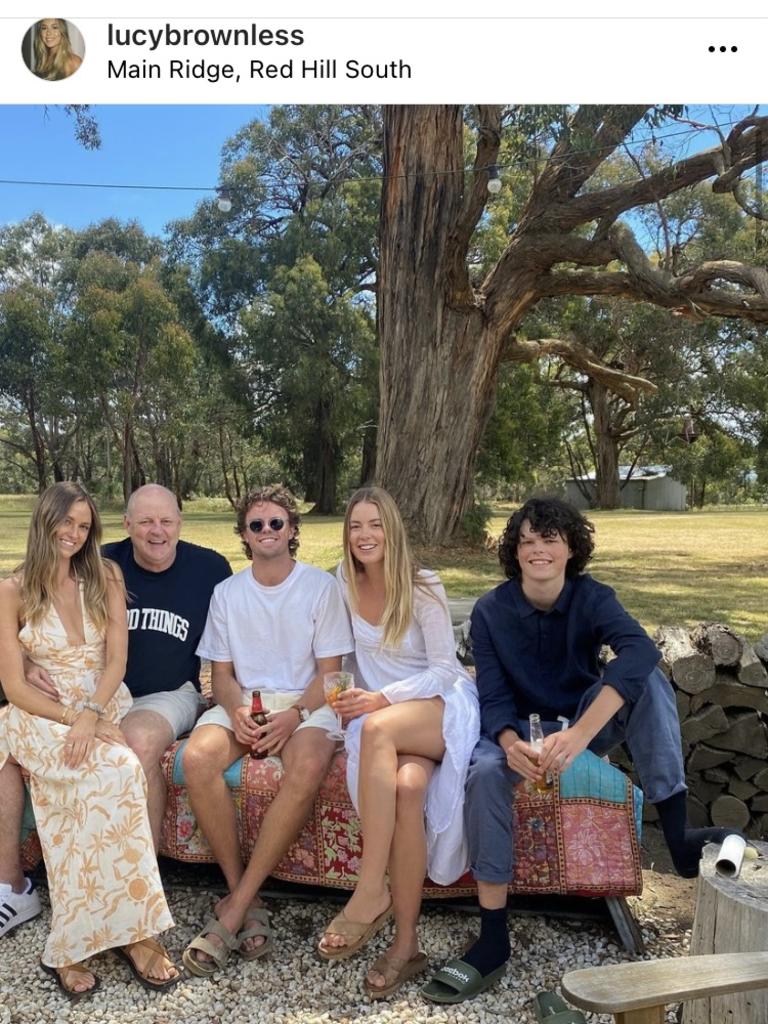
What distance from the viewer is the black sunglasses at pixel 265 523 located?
2889 mm

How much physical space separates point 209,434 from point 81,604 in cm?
2366

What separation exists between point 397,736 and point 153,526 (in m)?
1.15

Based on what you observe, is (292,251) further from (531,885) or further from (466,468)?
(531,885)

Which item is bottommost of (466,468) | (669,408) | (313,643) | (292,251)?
(313,643)

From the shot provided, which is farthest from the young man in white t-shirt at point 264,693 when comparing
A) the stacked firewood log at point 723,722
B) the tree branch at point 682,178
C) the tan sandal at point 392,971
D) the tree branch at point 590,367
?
the tree branch at point 590,367

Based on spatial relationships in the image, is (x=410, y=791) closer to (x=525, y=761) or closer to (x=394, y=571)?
(x=525, y=761)

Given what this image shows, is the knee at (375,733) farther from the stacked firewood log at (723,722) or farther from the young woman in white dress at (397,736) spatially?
the stacked firewood log at (723,722)

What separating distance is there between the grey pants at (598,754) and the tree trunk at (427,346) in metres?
6.65

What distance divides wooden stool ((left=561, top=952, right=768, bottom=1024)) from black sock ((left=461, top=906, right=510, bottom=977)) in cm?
87

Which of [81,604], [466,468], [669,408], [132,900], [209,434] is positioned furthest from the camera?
[669,408]

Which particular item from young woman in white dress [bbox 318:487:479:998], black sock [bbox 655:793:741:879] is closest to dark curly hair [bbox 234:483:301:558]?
young woman in white dress [bbox 318:487:479:998]

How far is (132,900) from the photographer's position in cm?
236

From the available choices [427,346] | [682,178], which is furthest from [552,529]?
[682,178]

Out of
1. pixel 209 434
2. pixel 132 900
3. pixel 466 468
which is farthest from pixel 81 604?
pixel 209 434
